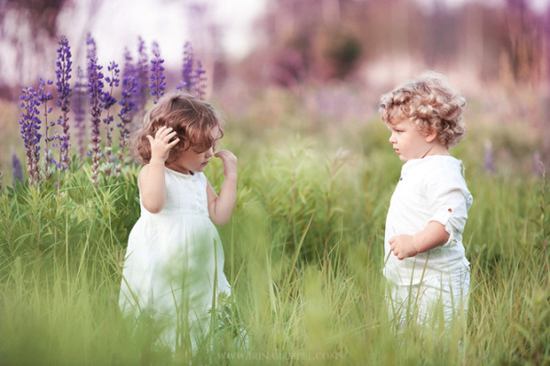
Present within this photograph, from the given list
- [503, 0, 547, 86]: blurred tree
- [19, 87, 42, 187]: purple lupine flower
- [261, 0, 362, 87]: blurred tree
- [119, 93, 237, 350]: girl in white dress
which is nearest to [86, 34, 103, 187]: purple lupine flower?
[19, 87, 42, 187]: purple lupine flower

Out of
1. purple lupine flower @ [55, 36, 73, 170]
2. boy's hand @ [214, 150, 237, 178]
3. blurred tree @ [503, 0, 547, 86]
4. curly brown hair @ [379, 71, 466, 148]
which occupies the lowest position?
boy's hand @ [214, 150, 237, 178]

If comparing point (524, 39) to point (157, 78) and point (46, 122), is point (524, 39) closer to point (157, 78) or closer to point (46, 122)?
point (157, 78)

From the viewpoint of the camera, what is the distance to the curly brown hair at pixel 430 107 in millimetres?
2021

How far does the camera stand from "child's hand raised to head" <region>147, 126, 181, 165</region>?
1854mm

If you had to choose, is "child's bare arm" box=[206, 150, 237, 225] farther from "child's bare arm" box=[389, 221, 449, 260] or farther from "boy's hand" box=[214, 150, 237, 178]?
"child's bare arm" box=[389, 221, 449, 260]

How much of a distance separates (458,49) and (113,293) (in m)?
37.8

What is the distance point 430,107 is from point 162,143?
110 centimetres

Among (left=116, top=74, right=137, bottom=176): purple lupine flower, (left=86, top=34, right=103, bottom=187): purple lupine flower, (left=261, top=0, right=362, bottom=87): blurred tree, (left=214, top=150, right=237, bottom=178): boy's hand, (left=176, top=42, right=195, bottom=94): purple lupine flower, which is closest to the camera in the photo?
(left=214, top=150, right=237, bottom=178): boy's hand

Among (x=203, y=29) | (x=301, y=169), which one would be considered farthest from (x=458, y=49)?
(x=301, y=169)

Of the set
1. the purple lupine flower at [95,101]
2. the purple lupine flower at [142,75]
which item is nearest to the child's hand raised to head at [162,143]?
the purple lupine flower at [95,101]

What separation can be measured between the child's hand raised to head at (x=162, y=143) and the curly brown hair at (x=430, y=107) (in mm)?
950

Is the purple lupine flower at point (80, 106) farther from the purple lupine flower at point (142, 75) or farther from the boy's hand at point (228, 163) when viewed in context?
the boy's hand at point (228, 163)

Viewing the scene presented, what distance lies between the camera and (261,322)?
Answer: 1.82 m

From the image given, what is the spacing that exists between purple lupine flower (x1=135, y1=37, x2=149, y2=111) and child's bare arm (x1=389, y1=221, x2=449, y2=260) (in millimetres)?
1905
